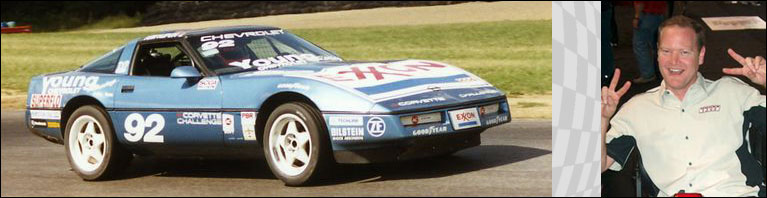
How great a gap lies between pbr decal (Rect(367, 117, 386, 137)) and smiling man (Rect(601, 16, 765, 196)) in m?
3.52

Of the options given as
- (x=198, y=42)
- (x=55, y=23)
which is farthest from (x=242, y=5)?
(x=198, y=42)

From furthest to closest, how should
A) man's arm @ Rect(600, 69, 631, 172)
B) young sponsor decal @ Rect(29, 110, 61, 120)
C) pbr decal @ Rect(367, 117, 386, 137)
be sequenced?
young sponsor decal @ Rect(29, 110, 61, 120) < pbr decal @ Rect(367, 117, 386, 137) < man's arm @ Rect(600, 69, 631, 172)

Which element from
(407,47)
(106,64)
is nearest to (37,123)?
(106,64)

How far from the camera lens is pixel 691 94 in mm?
3570

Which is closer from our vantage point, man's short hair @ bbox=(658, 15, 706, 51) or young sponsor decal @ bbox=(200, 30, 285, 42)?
man's short hair @ bbox=(658, 15, 706, 51)

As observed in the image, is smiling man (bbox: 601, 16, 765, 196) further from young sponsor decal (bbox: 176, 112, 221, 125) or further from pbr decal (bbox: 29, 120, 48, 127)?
pbr decal (bbox: 29, 120, 48, 127)

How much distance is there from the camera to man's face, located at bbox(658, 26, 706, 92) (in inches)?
137

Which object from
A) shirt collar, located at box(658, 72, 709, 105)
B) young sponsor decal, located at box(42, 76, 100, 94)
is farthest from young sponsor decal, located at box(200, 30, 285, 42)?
shirt collar, located at box(658, 72, 709, 105)

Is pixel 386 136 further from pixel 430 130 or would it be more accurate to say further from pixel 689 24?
pixel 689 24

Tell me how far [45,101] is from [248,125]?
1.87 metres

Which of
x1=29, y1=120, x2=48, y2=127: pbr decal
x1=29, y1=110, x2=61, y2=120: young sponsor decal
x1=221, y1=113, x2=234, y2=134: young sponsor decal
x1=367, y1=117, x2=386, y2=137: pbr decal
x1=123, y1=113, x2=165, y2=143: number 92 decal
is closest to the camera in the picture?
x1=367, y1=117, x2=386, y2=137: pbr decal

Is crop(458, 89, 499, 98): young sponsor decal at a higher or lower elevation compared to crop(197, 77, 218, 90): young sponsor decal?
lower

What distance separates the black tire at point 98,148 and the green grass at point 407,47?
1050 centimetres

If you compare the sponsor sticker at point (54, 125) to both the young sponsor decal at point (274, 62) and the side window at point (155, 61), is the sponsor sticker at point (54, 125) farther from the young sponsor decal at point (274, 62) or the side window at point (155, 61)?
the young sponsor decal at point (274, 62)
